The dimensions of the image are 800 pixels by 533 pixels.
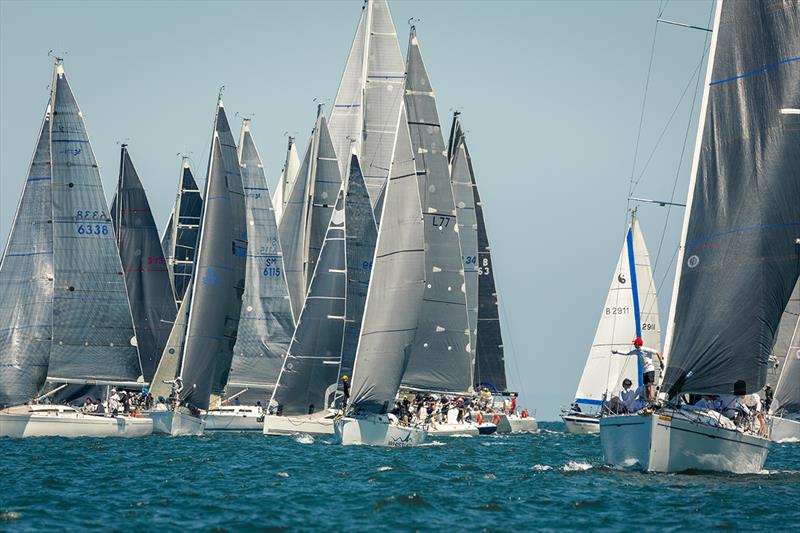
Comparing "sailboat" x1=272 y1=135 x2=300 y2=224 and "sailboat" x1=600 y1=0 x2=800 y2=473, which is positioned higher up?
"sailboat" x1=272 y1=135 x2=300 y2=224

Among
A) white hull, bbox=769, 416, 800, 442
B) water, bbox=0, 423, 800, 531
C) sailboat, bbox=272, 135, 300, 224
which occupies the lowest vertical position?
water, bbox=0, 423, 800, 531

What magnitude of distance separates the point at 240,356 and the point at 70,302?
1129 cm

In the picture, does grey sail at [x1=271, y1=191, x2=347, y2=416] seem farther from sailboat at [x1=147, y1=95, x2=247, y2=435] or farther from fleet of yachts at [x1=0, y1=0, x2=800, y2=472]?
sailboat at [x1=147, y1=95, x2=247, y2=435]

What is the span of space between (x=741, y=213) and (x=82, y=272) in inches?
954

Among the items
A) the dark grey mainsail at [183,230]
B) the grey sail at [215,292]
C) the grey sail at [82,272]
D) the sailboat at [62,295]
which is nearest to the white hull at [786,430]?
the grey sail at [215,292]

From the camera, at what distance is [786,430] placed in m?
58.3

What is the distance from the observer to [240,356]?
54562 millimetres

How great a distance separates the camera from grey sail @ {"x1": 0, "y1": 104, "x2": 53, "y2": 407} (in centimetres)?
4284

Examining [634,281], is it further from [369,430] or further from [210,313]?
[369,430]

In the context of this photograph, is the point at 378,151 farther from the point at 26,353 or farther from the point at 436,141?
the point at 26,353

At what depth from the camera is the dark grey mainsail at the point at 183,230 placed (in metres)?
61.6

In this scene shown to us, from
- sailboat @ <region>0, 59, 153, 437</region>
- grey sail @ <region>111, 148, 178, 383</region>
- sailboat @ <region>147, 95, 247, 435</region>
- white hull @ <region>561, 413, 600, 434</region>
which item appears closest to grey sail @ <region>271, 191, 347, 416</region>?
sailboat @ <region>147, 95, 247, 435</region>

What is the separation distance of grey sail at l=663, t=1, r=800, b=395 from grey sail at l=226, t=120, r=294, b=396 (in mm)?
27304

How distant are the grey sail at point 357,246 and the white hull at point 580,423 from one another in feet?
63.7
